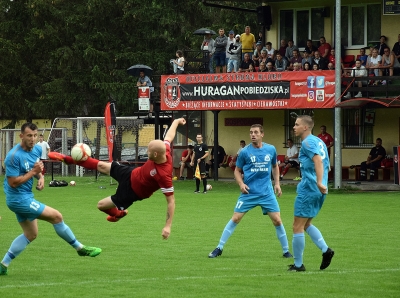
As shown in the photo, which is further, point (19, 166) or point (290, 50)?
point (290, 50)

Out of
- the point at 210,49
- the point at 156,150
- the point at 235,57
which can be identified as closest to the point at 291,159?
the point at 235,57

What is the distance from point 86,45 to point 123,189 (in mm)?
41983

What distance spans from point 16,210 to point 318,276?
4001 millimetres

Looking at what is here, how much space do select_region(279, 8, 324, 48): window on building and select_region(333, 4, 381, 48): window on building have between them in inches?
45.3

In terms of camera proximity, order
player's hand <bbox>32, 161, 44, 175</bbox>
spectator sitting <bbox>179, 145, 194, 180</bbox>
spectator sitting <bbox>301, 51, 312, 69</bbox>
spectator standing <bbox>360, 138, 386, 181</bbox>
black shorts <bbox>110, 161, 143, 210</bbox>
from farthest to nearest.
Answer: spectator sitting <bbox>179, 145, 194, 180</bbox> → spectator standing <bbox>360, 138, 386, 181</bbox> → spectator sitting <bbox>301, 51, 312, 69</bbox> → black shorts <bbox>110, 161, 143, 210</bbox> → player's hand <bbox>32, 161, 44, 175</bbox>

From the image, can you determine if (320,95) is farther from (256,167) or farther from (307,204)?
(307,204)

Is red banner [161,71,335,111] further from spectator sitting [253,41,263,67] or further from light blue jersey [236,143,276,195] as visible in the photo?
light blue jersey [236,143,276,195]

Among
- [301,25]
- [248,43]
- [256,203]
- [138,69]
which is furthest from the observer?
[138,69]

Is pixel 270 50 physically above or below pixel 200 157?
above

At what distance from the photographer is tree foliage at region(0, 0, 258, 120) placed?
52344 millimetres

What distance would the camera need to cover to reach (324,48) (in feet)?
106

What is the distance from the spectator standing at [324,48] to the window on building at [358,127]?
9.53ft

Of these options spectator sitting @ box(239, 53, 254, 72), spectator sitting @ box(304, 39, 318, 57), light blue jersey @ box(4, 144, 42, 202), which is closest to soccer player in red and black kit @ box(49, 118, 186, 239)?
light blue jersey @ box(4, 144, 42, 202)

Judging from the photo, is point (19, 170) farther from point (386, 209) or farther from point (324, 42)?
point (324, 42)
